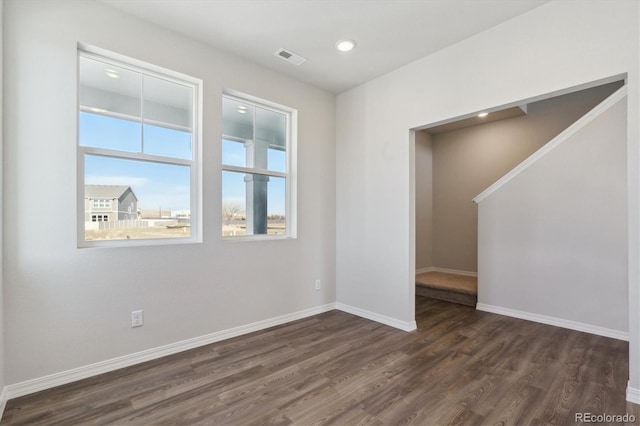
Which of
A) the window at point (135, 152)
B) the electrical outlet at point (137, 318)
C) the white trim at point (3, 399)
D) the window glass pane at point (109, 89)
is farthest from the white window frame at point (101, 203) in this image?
the white trim at point (3, 399)

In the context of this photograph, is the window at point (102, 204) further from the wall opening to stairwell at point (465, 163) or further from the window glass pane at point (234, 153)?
the wall opening to stairwell at point (465, 163)

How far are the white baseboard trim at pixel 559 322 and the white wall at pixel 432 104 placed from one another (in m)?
1.35

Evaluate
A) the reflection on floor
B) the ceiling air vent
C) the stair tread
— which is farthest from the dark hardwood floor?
the ceiling air vent

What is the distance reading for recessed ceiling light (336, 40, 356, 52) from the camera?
2.93 metres

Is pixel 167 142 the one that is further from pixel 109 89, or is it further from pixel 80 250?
pixel 80 250

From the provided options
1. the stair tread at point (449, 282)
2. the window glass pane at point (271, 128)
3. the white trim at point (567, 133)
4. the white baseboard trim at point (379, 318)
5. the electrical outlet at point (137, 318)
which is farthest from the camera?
the stair tread at point (449, 282)

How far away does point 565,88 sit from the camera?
7.64 ft

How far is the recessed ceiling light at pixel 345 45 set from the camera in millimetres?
2926

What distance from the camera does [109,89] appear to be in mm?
2590

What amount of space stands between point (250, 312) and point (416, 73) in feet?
10.3

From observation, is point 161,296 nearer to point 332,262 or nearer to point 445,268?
point 332,262

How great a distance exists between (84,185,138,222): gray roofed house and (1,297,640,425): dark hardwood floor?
1.25 metres

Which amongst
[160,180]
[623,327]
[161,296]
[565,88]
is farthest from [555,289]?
[160,180]

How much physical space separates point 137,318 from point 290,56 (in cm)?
287
